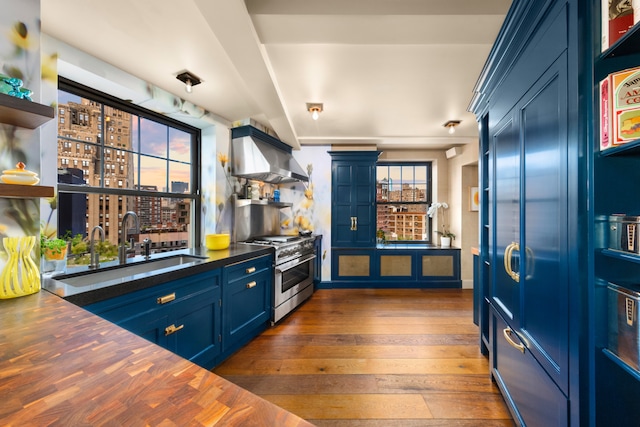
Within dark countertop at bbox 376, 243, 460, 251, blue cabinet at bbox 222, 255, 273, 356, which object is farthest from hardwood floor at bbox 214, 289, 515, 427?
dark countertop at bbox 376, 243, 460, 251

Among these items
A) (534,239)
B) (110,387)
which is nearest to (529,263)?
(534,239)

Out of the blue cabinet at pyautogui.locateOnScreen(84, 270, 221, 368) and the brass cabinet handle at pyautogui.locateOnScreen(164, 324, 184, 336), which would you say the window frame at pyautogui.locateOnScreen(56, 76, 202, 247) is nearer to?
the blue cabinet at pyautogui.locateOnScreen(84, 270, 221, 368)

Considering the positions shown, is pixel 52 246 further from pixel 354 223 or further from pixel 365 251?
pixel 365 251

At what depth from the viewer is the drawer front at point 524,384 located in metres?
1.01

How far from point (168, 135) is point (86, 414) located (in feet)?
8.81

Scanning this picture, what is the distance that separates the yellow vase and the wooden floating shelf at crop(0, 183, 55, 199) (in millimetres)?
220

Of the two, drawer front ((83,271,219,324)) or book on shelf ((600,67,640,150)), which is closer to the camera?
book on shelf ((600,67,640,150))

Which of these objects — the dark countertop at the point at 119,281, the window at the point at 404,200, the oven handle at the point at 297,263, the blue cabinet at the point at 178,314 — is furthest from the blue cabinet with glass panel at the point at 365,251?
the blue cabinet at the point at 178,314

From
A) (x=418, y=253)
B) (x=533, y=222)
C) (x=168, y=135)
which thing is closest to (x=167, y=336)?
(x=168, y=135)

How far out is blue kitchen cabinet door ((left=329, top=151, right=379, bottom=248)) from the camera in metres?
4.21

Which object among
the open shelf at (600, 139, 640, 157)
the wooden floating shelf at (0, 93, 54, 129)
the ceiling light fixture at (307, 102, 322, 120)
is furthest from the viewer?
the ceiling light fixture at (307, 102, 322, 120)

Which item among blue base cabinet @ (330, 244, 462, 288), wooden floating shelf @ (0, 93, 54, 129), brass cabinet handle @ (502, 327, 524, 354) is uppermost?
wooden floating shelf @ (0, 93, 54, 129)

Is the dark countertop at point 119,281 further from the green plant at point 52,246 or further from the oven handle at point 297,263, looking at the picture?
the oven handle at point 297,263

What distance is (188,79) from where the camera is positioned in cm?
205
